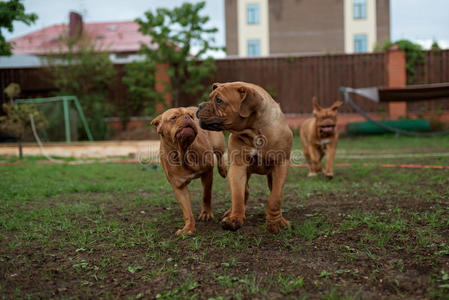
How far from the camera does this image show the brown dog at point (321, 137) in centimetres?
798

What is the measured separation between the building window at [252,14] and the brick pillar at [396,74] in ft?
66.8

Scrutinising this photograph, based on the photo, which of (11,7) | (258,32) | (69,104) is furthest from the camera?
(258,32)

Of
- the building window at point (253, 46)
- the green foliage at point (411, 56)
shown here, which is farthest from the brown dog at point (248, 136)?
the building window at point (253, 46)

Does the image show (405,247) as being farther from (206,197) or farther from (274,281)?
(206,197)

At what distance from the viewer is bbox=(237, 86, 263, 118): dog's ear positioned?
3.85m

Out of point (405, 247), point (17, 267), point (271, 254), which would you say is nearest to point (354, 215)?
point (405, 247)

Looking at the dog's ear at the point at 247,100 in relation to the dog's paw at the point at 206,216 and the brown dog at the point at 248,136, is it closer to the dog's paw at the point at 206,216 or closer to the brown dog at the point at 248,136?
the brown dog at the point at 248,136

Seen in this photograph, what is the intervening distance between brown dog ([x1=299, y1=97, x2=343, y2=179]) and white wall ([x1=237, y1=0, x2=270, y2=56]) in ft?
98.1

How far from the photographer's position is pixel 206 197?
482 centimetres

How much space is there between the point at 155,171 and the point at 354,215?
5.79 m

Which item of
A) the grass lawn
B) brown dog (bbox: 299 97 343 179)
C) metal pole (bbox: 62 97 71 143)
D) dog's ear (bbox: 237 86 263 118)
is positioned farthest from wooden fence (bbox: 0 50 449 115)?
dog's ear (bbox: 237 86 263 118)

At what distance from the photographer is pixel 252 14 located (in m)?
37.6

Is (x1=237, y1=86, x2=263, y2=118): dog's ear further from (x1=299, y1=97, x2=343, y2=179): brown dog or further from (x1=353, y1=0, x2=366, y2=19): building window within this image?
(x1=353, y1=0, x2=366, y2=19): building window

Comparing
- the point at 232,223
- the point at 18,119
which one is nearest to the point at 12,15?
the point at 18,119
